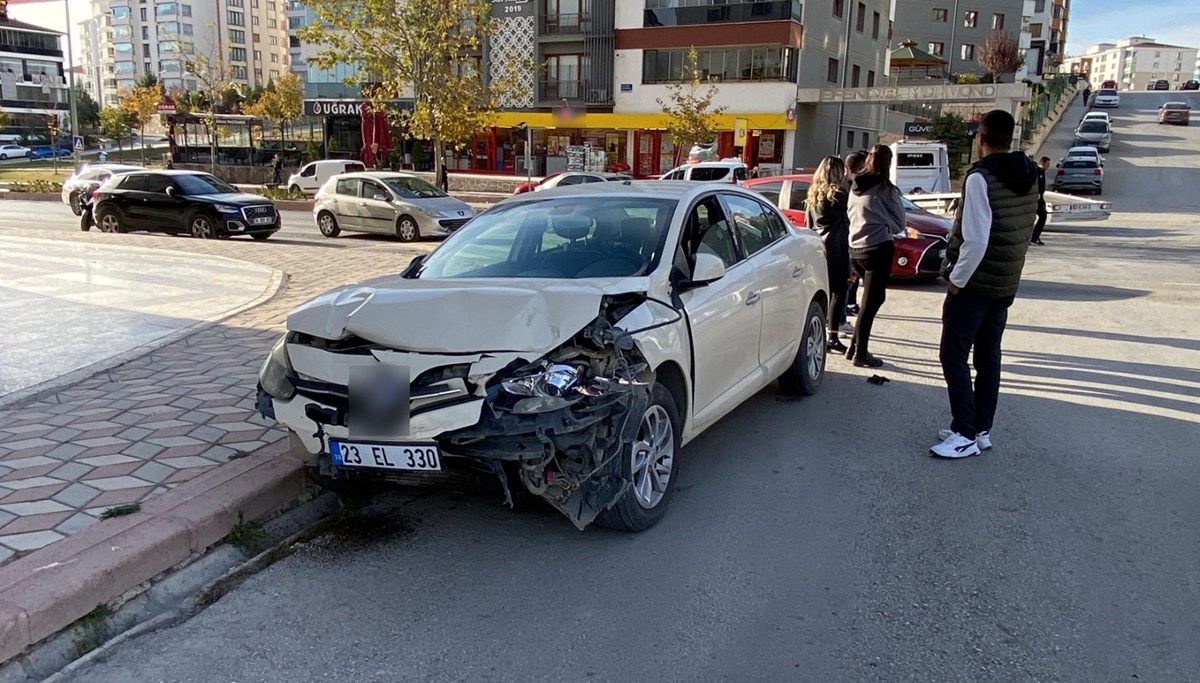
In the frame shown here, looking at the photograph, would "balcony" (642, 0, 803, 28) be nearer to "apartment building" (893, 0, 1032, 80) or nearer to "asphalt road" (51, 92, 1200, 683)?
"apartment building" (893, 0, 1032, 80)

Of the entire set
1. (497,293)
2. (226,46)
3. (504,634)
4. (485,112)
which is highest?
(226,46)

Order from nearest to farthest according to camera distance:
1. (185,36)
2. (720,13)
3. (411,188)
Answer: (411,188), (720,13), (185,36)

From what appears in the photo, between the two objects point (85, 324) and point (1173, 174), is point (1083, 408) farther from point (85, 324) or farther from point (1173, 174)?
point (1173, 174)

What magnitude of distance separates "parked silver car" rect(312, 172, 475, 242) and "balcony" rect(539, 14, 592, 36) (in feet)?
90.2

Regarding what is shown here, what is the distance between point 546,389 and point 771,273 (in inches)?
101

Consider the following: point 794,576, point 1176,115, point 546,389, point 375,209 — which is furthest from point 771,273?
point 1176,115

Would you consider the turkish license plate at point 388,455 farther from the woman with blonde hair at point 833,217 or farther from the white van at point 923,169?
the white van at point 923,169

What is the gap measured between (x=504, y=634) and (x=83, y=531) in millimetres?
2086

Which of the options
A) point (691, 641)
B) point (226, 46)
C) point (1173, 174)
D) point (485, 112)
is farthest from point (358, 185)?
point (226, 46)

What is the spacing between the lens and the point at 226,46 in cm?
11325

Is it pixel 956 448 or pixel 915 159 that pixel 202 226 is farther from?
pixel 915 159

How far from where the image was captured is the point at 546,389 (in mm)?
3746

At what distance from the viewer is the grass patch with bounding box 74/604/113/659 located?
3.38 m

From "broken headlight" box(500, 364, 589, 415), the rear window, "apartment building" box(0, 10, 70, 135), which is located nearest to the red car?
"broken headlight" box(500, 364, 589, 415)
